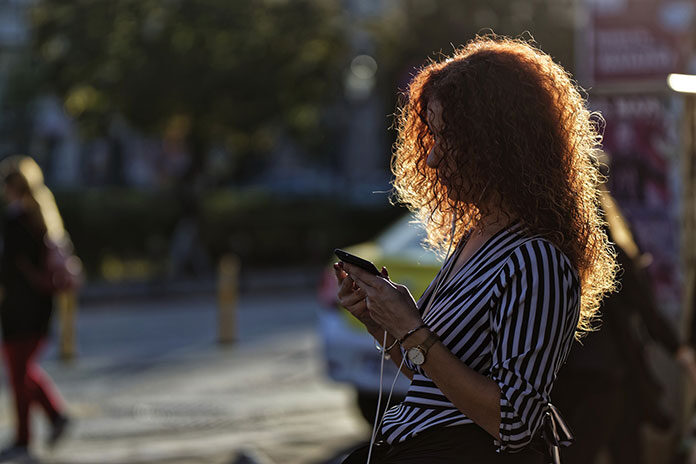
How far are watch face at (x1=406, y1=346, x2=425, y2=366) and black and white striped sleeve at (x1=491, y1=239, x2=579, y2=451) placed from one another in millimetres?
141

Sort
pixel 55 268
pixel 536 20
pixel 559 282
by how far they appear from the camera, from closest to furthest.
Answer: pixel 559 282, pixel 55 268, pixel 536 20

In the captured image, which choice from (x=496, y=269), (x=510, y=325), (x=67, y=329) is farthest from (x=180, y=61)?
(x=510, y=325)

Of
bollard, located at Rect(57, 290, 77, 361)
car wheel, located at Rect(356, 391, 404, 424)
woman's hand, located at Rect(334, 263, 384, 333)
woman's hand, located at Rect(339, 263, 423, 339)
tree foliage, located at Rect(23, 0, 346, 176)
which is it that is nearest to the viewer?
woman's hand, located at Rect(339, 263, 423, 339)

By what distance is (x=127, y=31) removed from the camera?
21297mm

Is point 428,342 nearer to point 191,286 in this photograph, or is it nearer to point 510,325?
point 510,325

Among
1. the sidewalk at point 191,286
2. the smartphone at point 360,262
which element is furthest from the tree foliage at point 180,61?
the smartphone at point 360,262

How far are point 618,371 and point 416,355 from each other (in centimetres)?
223

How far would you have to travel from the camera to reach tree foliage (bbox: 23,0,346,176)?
69.6 ft

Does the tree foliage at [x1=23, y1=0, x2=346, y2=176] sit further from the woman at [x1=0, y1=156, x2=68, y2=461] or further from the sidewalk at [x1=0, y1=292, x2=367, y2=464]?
the woman at [x1=0, y1=156, x2=68, y2=461]

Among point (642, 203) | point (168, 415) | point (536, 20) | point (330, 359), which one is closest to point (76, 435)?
point (168, 415)

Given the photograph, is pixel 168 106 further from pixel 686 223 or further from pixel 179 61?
pixel 686 223

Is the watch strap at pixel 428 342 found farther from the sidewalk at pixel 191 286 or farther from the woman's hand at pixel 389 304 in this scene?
the sidewalk at pixel 191 286

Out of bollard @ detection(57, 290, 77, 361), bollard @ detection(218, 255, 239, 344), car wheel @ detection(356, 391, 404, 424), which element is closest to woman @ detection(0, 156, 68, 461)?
car wheel @ detection(356, 391, 404, 424)

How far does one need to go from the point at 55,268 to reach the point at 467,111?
214 inches
